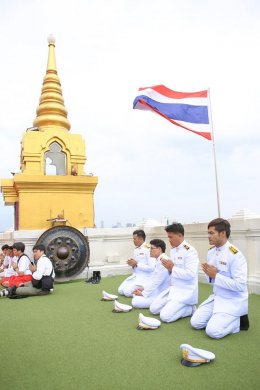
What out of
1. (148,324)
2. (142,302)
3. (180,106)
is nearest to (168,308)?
(148,324)

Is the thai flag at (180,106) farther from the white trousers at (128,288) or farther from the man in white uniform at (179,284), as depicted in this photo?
the white trousers at (128,288)

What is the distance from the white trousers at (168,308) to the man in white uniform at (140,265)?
51.6 inches

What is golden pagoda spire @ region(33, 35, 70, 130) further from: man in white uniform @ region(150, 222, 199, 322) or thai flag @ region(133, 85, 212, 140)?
man in white uniform @ region(150, 222, 199, 322)

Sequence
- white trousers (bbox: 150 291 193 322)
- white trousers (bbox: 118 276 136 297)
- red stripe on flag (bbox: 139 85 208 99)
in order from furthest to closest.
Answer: red stripe on flag (bbox: 139 85 208 99) → white trousers (bbox: 118 276 136 297) → white trousers (bbox: 150 291 193 322)

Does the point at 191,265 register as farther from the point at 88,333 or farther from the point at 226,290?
the point at 88,333

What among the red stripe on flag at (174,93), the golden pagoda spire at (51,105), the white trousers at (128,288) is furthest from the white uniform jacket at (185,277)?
the golden pagoda spire at (51,105)

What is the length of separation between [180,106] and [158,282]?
4.51 metres

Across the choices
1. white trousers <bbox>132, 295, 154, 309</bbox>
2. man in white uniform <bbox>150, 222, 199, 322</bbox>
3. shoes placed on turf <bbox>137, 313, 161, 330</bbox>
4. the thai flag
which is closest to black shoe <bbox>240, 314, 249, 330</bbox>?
man in white uniform <bbox>150, 222, 199, 322</bbox>

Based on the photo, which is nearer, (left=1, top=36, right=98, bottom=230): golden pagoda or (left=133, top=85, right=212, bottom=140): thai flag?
(left=133, top=85, right=212, bottom=140): thai flag

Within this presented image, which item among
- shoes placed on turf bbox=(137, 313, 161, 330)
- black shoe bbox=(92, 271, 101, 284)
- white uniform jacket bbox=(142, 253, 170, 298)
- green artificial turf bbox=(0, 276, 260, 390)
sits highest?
white uniform jacket bbox=(142, 253, 170, 298)

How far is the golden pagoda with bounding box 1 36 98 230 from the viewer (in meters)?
9.76

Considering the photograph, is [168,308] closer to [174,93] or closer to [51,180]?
[174,93]

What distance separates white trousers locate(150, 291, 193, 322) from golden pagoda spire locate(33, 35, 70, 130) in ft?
24.9

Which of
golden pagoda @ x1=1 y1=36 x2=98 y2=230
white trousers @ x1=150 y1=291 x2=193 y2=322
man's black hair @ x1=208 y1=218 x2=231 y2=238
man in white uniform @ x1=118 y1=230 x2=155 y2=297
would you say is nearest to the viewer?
man's black hair @ x1=208 y1=218 x2=231 y2=238
